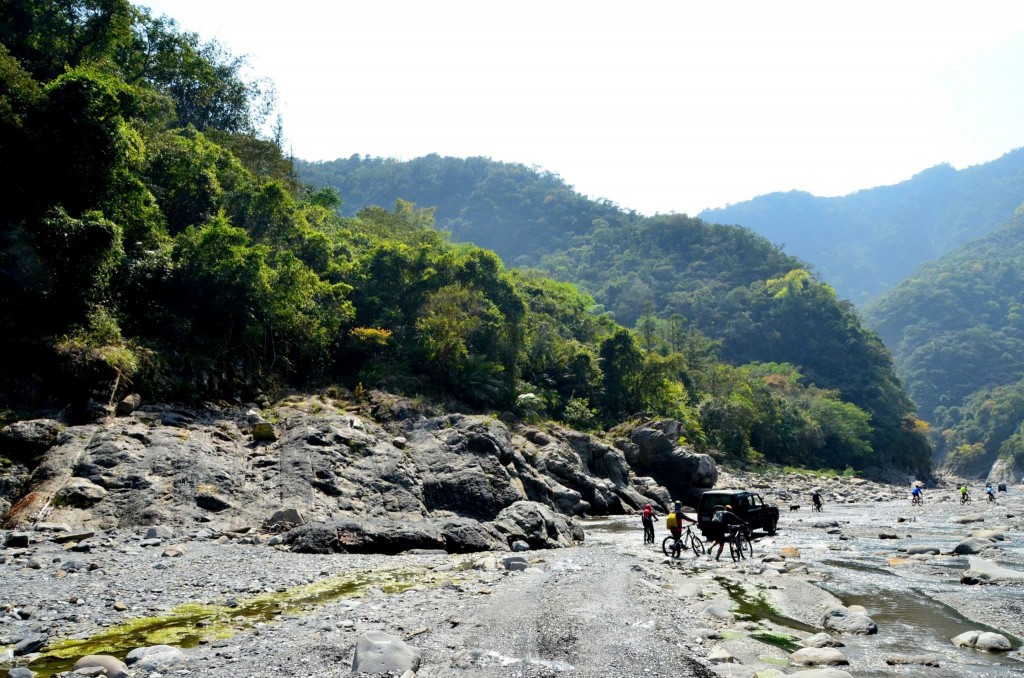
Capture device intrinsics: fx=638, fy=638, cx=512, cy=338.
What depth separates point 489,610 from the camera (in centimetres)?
1090

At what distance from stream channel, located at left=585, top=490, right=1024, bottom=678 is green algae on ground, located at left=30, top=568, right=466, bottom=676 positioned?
298 inches

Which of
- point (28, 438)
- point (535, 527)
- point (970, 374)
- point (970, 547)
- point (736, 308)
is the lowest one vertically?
point (970, 547)

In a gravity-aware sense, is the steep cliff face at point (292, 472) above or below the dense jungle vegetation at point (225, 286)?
below

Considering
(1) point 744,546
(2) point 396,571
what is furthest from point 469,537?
(1) point 744,546

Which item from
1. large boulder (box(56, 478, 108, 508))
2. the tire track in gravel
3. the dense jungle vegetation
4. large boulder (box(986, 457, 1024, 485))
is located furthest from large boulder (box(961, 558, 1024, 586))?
large boulder (box(986, 457, 1024, 485))

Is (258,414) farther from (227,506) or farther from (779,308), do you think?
(779,308)

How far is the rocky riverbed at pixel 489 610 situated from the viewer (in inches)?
328

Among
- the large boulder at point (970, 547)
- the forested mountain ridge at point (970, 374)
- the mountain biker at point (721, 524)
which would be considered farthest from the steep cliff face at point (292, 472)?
the forested mountain ridge at point (970, 374)

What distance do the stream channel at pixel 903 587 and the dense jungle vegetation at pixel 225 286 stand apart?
62.2 ft

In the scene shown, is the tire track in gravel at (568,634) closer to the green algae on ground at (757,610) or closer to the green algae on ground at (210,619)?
the green algae on ground at (757,610)

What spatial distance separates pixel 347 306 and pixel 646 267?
141221 millimetres

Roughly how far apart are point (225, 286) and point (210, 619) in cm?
2317

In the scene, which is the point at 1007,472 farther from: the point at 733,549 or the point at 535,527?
the point at 535,527

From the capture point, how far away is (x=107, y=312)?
2553 cm
